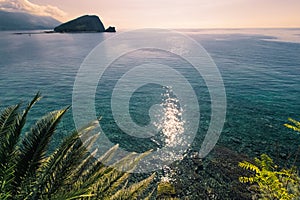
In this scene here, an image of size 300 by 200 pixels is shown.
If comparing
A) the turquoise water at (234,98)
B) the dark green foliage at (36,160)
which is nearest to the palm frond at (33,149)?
the dark green foliage at (36,160)

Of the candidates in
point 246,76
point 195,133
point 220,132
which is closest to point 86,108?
point 195,133

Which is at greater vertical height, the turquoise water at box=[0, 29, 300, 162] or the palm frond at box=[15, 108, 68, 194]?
the palm frond at box=[15, 108, 68, 194]

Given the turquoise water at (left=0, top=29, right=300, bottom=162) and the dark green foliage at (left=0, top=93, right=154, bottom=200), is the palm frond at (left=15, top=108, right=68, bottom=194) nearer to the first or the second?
the dark green foliage at (left=0, top=93, right=154, bottom=200)

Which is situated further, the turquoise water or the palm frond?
the turquoise water

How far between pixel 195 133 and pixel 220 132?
2594 millimetres

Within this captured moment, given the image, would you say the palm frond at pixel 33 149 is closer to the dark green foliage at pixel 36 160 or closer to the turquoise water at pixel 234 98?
the dark green foliage at pixel 36 160

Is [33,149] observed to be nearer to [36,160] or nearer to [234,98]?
[36,160]

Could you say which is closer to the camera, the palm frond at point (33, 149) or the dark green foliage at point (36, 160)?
Answer: the dark green foliage at point (36, 160)

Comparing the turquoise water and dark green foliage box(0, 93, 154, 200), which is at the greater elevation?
dark green foliage box(0, 93, 154, 200)

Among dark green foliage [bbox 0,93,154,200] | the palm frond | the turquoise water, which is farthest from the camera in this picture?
the turquoise water

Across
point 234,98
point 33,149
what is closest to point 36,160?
point 33,149

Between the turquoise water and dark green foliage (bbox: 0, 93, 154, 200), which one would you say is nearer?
dark green foliage (bbox: 0, 93, 154, 200)

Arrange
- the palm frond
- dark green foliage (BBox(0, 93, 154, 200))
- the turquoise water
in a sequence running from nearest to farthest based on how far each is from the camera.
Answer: dark green foliage (BBox(0, 93, 154, 200)) < the palm frond < the turquoise water

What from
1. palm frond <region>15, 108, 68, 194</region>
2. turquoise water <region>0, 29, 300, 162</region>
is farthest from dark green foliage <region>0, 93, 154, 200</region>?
turquoise water <region>0, 29, 300, 162</region>
